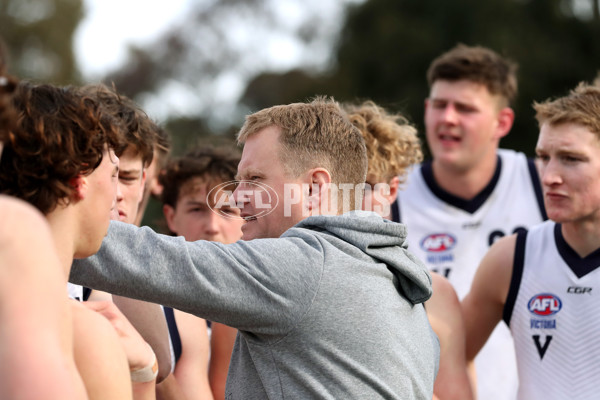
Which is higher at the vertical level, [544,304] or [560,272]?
[560,272]

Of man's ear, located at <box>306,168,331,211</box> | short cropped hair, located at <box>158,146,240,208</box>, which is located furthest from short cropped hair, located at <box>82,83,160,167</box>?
man's ear, located at <box>306,168,331,211</box>

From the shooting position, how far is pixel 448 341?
3.80 m

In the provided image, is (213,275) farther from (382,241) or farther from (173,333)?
(173,333)

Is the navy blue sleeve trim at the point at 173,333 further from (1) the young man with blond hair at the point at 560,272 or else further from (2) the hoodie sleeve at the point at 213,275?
(1) the young man with blond hair at the point at 560,272

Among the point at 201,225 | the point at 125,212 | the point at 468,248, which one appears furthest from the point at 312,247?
the point at 468,248

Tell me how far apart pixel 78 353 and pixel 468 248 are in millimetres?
4078

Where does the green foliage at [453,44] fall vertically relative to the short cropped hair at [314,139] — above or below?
above

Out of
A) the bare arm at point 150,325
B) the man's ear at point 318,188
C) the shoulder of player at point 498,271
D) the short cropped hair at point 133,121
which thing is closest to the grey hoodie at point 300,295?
the man's ear at point 318,188

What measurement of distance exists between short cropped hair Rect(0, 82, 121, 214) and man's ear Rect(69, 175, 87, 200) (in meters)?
0.01

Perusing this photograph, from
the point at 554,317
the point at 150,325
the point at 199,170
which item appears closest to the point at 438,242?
the point at 554,317

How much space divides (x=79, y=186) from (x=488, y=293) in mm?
2870

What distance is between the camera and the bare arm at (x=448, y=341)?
12.3 ft

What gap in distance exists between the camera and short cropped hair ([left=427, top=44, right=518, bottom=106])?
6.32 m

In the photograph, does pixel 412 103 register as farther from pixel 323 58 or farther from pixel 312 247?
pixel 312 247
